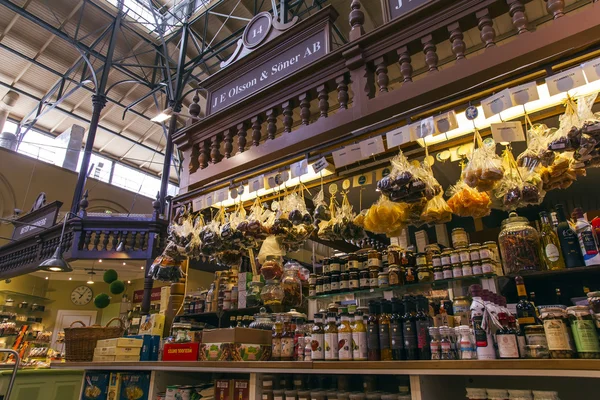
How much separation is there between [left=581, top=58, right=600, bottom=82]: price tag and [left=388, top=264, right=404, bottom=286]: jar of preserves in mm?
1586

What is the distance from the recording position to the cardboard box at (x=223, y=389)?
2.07 metres

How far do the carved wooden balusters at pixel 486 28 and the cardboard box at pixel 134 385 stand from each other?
2.75 m

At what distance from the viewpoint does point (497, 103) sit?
171cm

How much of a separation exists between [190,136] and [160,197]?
11.9 feet

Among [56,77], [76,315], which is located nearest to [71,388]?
[76,315]

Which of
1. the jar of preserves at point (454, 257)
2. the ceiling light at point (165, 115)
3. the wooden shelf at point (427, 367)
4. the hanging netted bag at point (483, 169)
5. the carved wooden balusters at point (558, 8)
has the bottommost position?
the wooden shelf at point (427, 367)

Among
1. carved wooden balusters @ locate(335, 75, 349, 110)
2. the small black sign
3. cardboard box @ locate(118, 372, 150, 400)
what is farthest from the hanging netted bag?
the small black sign

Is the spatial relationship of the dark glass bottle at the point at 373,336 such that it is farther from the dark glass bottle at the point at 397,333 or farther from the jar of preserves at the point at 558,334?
the jar of preserves at the point at 558,334

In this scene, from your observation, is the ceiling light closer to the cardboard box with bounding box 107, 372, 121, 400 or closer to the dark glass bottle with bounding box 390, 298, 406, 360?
the cardboard box with bounding box 107, 372, 121, 400

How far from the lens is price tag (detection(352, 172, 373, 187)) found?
248 cm

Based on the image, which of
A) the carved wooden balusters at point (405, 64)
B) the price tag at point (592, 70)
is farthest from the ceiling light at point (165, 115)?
the price tag at point (592, 70)

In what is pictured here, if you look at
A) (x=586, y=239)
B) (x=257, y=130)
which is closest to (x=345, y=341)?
(x=257, y=130)

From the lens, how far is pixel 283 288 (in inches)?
110

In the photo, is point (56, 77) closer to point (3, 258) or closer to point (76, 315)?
point (3, 258)
